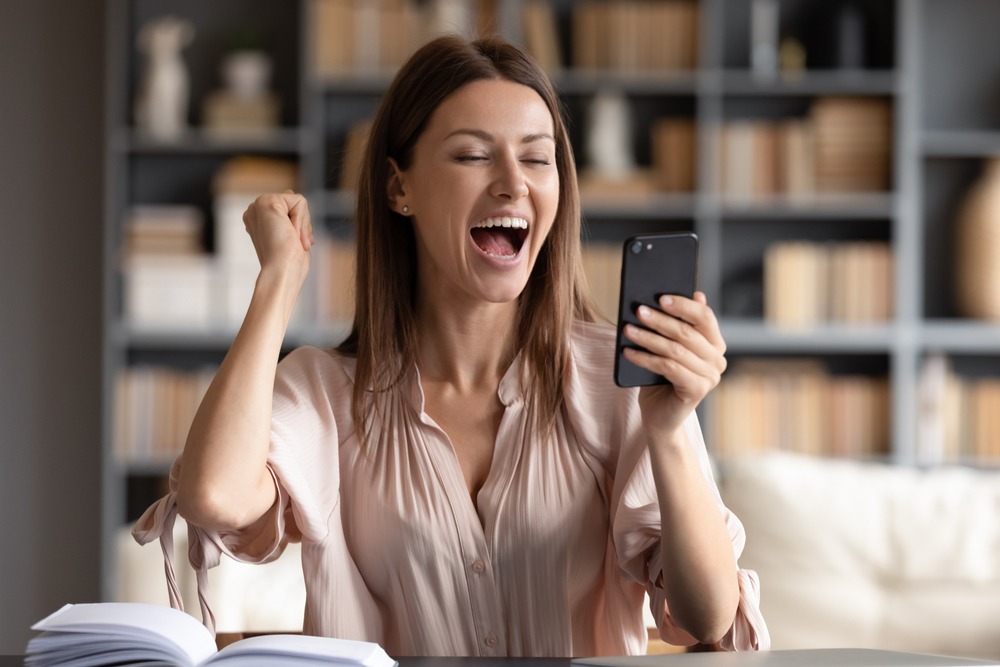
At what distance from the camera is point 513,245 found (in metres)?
1.59

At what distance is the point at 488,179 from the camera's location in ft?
4.91

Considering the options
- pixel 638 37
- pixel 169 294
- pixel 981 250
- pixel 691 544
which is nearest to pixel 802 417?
pixel 981 250

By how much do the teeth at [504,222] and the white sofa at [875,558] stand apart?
3.93ft

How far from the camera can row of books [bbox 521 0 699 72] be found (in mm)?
4004

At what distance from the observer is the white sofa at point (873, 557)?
94.5 inches

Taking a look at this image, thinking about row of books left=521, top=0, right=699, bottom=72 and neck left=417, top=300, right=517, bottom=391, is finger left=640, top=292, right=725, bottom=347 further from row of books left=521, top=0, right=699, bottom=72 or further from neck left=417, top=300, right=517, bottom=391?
row of books left=521, top=0, right=699, bottom=72

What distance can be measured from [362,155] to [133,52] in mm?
2845

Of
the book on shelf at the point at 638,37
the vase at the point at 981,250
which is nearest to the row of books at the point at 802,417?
the vase at the point at 981,250

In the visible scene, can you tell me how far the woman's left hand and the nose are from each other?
0.32m

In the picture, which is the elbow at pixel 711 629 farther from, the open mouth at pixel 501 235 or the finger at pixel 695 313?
the open mouth at pixel 501 235

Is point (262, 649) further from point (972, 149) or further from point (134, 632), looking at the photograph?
point (972, 149)

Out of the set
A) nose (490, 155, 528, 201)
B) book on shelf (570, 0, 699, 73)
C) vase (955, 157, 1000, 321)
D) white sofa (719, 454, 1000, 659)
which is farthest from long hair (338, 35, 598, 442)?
vase (955, 157, 1000, 321)

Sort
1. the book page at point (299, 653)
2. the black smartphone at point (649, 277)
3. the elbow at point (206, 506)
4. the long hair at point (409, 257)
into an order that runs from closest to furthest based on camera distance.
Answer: the book page at point (299, 653)
the black smartphone at point (649, 277)
the elbow at point (206, 506)
the long hair at point (409, 257)

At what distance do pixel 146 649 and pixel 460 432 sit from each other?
0.57 meters
